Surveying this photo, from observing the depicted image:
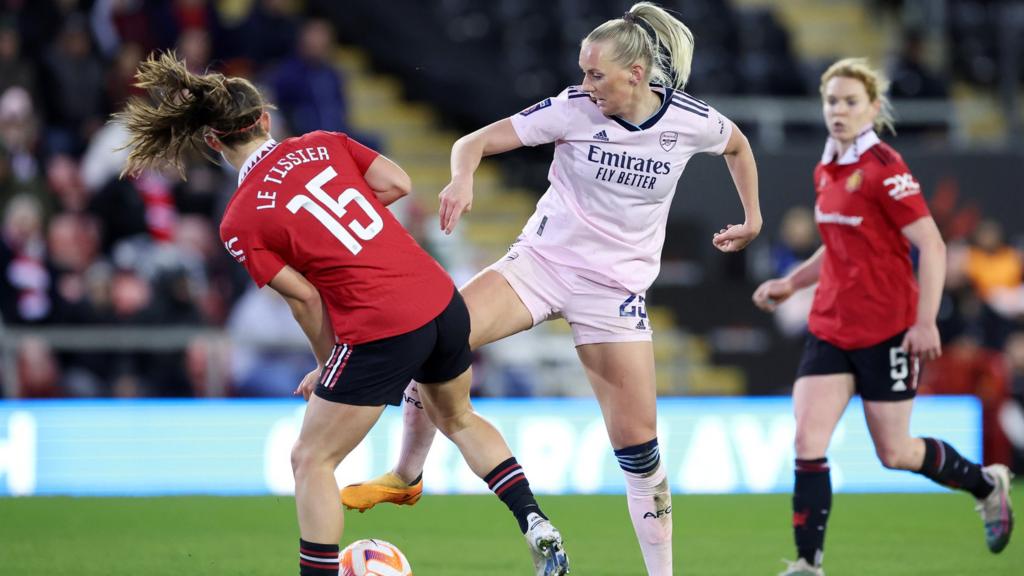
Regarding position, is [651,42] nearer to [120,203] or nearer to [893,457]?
[893,457]

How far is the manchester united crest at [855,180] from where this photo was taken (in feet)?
21.6

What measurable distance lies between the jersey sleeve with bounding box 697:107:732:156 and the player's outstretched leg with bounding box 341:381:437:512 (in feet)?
4.81

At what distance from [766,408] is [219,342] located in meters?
3.83

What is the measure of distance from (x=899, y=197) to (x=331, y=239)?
257 centimetres

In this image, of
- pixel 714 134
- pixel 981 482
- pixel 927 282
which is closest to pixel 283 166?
pixel 714 134

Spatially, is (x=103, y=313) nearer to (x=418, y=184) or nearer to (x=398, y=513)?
(x=398, y=513)

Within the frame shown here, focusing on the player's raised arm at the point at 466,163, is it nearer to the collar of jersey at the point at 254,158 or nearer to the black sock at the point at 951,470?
the collar of jersey at the point at 254,158

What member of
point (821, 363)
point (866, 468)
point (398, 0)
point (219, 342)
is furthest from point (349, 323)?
point (398, 0)

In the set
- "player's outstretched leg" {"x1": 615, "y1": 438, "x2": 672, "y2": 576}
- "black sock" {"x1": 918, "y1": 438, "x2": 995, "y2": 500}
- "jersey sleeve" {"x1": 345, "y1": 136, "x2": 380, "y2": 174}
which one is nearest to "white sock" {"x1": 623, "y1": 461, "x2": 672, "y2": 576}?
"player's outstretched leg" {"x1": 615, "y1": 438, "x2": 672, "y2": 576}

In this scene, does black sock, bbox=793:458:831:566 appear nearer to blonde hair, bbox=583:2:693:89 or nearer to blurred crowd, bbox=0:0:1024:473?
blonde hair, bbox=583:2:693:89

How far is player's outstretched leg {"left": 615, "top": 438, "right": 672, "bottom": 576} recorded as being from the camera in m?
5.81

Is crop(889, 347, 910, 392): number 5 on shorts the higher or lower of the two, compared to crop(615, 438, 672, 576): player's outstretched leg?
higher

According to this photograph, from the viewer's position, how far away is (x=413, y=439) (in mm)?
6133

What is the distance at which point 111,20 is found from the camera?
12.9 meters
